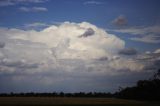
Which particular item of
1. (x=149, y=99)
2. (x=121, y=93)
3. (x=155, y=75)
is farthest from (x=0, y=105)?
(x=155, y=75)

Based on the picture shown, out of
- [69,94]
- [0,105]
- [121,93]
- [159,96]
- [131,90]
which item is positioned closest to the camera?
[0,105]

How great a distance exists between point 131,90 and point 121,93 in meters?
7.93

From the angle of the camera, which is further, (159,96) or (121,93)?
(121,93)

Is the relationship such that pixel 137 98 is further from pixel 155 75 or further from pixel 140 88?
pixel 155 75

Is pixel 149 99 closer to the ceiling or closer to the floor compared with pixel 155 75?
closer to the floor

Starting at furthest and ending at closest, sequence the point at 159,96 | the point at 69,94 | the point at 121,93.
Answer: the point at 69,94 < the point at 121,93 < the point at 159,96

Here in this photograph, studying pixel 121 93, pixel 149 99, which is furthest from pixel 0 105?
pixel 121 93

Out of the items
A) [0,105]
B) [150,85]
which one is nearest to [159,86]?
[150,85]

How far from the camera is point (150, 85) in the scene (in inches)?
3917

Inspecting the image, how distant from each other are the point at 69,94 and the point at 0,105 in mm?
68035

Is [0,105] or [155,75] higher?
[155,75]

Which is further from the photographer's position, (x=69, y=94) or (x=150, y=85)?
(x=69, y=94)

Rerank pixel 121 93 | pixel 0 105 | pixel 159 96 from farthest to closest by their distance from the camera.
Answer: pixel 121 93
pixel 159 96
pixel 0 105

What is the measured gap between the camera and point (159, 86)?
324 feet
